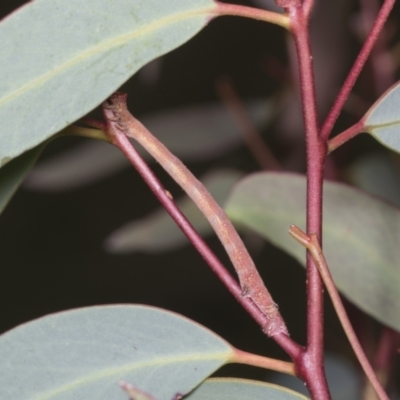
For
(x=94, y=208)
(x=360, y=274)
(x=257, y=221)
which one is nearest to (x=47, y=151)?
(x=94, y=208)

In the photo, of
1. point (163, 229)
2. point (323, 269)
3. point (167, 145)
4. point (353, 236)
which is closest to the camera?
point (323, 269)

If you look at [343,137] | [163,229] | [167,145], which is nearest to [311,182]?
[343,137]

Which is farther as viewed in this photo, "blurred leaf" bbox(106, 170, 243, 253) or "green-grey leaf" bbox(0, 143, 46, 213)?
"blurred leaf" bbox(106, 170, 243, 253)

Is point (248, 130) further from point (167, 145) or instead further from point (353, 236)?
point (353, 236)

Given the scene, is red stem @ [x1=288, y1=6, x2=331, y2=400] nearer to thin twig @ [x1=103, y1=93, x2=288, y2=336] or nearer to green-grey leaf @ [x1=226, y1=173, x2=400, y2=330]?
thin twig @ [x1=103, y1=93, x2=288, y2=336]

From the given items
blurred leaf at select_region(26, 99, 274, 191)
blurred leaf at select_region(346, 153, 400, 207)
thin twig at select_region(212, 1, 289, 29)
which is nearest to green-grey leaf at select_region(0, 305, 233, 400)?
thin twig at select_region(212, 1, 289, 29)

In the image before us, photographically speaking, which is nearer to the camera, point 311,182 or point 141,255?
point 311,182
